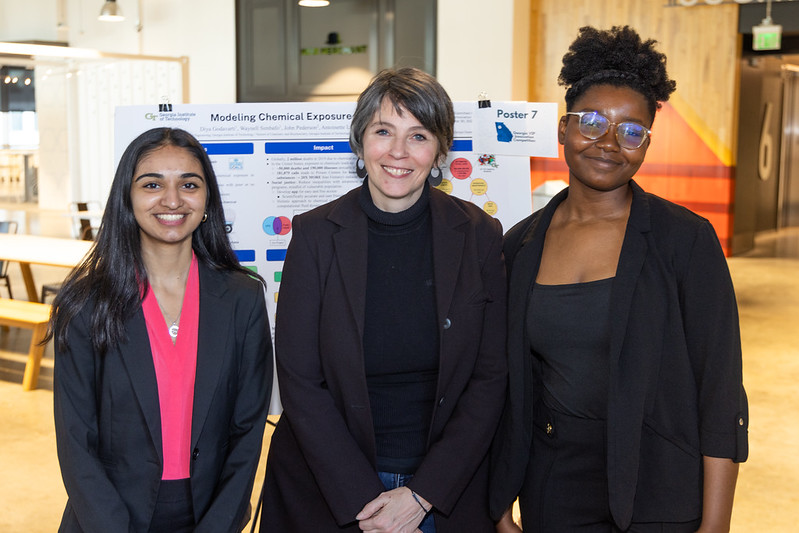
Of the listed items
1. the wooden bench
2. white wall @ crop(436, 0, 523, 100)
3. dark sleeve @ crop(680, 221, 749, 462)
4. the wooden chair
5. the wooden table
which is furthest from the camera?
white wall @ crop(436, 0, 523, 100)

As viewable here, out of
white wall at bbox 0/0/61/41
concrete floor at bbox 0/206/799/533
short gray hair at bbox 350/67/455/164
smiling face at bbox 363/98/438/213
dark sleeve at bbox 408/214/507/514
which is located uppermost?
white wall at bbox 0/0/61/41

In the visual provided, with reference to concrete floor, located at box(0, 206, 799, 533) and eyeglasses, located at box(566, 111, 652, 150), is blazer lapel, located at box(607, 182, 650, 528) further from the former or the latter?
concrete floor, located at box(0, 206, 799, 533)

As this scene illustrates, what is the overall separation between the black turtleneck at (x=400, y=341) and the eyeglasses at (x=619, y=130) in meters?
0.51

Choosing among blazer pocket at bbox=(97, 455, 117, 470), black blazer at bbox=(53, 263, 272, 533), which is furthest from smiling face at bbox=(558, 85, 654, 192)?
blazer pocket at bbox=(97, 455, 117, 470)

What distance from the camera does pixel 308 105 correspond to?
3412 mm

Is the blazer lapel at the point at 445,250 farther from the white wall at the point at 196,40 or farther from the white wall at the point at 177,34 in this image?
the white wall at the point at 177,34

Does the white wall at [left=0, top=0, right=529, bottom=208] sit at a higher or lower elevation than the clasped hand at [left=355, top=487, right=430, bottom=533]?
higher

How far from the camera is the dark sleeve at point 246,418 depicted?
2281mm

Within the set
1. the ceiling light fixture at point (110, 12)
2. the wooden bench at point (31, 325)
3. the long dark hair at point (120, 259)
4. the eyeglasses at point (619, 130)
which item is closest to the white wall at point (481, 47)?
the ceiling light fixture at point (110, 12)

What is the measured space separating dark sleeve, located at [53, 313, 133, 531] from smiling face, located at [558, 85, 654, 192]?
54.6 inches

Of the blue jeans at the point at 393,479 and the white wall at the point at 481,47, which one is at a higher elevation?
the white wall at the point at 481,47

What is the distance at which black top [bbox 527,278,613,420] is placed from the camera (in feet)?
6.59

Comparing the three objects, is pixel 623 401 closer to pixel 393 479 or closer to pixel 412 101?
pixel 393 479

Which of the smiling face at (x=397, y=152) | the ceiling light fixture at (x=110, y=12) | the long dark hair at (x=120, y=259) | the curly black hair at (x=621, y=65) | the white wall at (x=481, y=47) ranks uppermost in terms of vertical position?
the ceiling light fixture at (x=110, y=12)
